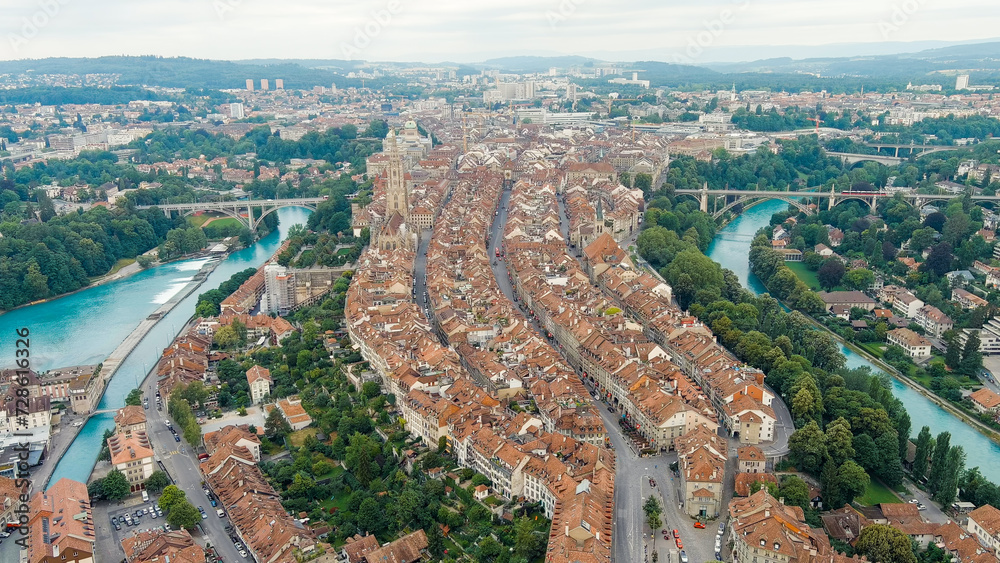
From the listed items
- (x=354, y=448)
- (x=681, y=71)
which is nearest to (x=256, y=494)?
(x=354, y=448)

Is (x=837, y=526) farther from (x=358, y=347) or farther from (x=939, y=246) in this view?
(x=939, y=246)

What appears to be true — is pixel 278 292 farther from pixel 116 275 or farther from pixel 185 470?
pixel 185 470

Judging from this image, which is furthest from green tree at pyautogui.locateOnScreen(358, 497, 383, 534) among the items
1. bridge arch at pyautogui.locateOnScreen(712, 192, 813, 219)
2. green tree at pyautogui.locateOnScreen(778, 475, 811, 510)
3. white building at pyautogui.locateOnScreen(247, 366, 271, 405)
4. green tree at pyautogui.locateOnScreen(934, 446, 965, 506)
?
bridge arch at pyautogui.locateOnScreen(712, 192, 813, 219)

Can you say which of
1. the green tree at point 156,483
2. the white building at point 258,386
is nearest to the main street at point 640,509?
the white building at point 258,386

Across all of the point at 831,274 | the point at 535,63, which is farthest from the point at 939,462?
the point at 535,63

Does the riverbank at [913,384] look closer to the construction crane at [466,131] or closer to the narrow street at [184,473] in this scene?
the narrow street at [184,473]

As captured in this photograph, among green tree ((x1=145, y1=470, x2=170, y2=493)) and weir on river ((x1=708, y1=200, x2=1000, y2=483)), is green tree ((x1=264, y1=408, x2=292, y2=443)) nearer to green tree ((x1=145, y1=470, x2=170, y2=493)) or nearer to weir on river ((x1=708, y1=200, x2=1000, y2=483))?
green tree ((x1=145, y1=470, x2=170, y2=493))
